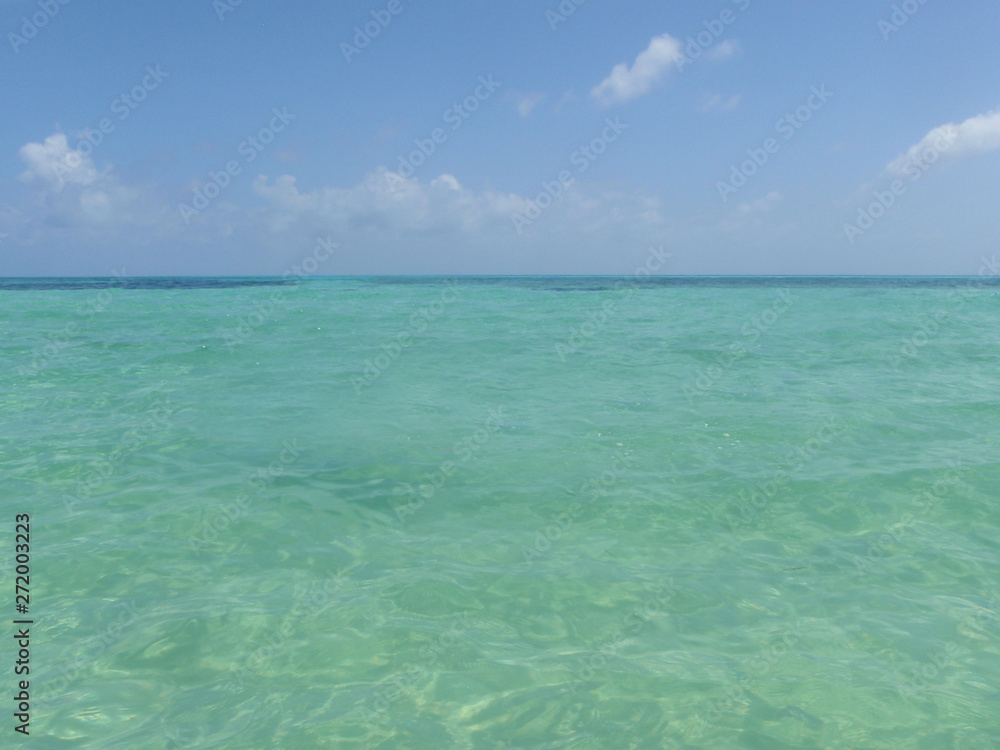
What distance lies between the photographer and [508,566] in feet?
15.5

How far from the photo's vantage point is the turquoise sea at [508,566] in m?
3.24

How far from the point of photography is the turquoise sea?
3.24 m

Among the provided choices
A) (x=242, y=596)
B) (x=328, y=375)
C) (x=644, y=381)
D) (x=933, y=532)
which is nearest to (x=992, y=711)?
(x=933, y=532)

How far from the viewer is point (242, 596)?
4312 mm

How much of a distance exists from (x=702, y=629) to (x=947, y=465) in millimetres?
4358

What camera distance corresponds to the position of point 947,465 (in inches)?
266

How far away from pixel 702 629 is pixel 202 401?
8.20 meters

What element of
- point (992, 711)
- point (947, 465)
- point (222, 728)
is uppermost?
point (947, 465)

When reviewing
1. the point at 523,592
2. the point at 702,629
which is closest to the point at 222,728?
the point at 523,592

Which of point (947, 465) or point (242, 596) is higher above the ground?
point (947, 465)

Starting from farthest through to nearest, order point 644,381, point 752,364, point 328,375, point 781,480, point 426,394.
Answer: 1. point 752,364
2. point 328,375
3. point 644,381
4. point 426,394
5. point 781,480

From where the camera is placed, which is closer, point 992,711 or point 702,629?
point 992,711

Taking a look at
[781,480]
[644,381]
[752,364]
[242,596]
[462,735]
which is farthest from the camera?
[752,364]

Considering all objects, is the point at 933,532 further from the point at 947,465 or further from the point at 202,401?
the point at 202,401
